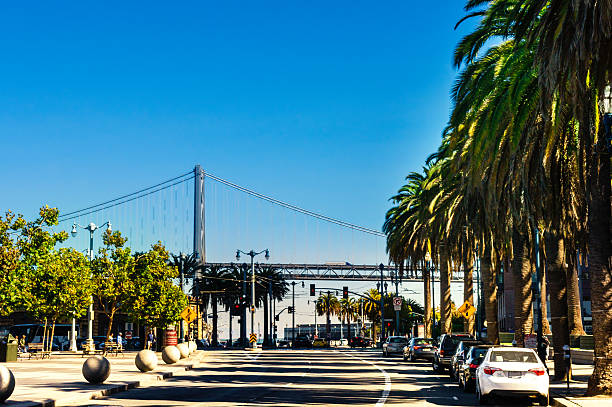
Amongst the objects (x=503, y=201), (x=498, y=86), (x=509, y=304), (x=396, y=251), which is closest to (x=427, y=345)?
(x=396, y=251)

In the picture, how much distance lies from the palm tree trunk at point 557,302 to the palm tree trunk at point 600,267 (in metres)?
6.02

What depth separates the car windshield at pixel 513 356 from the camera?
20.6m

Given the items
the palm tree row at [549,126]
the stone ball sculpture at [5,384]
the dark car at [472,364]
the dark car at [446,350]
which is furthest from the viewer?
the dark car at [446,350]

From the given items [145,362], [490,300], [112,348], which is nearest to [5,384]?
[145,362]

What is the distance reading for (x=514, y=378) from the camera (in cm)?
2003

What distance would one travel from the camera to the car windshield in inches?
810

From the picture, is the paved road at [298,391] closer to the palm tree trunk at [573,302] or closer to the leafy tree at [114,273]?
the palm tree trunk at [573,302]

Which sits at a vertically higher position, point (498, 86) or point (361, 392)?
point (498, 86)

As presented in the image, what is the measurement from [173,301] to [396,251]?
2055 centimetres

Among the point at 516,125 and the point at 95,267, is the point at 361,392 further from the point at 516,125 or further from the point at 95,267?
the point at 95,267

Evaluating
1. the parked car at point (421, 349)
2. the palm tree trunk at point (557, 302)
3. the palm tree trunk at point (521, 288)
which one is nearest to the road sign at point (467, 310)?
the parked car at point (421, 349)

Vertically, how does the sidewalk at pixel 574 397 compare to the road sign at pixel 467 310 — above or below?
below

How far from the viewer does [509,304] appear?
113 meters

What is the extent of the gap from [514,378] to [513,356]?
2.72 feet
